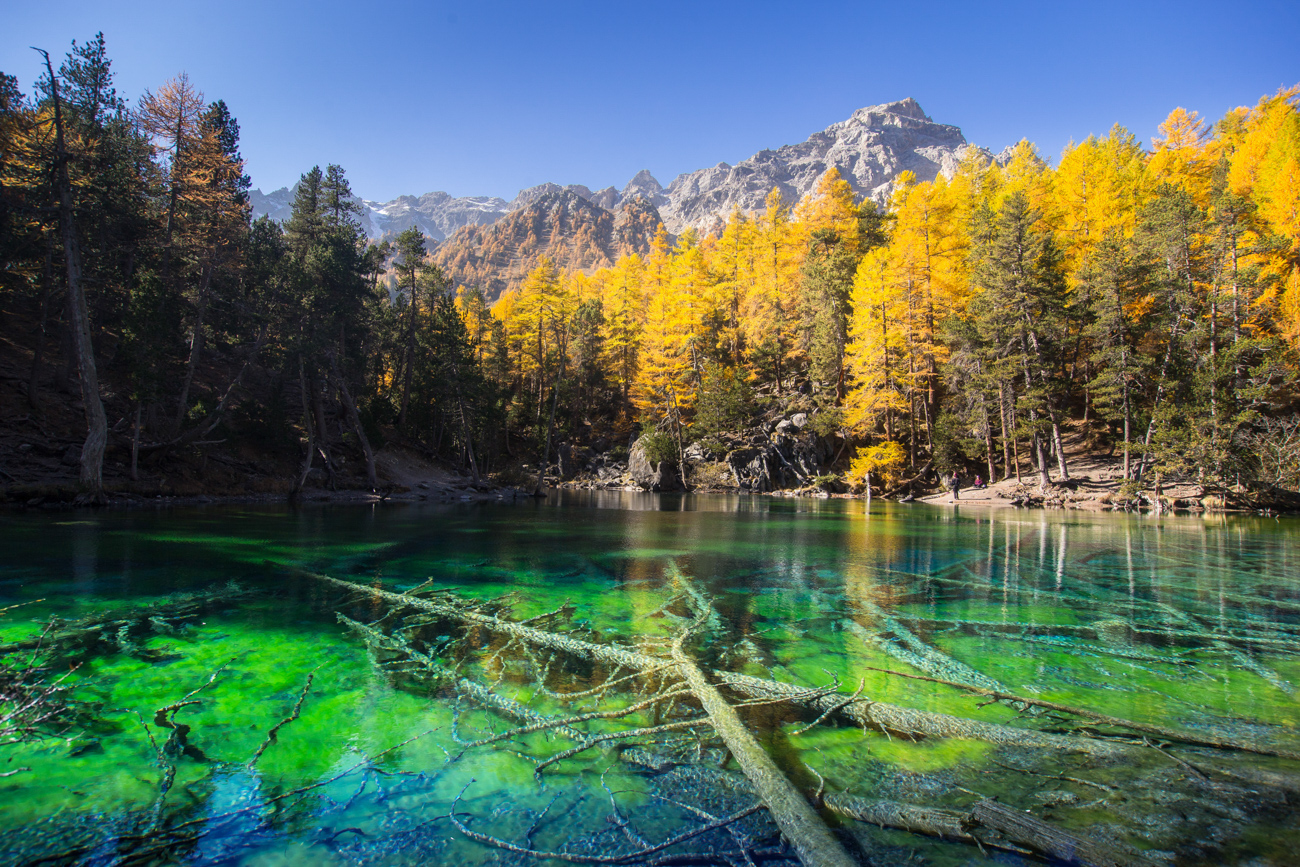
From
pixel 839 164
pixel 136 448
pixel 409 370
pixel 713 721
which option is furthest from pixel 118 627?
pixel 839 164

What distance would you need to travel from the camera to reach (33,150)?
15.8 metres

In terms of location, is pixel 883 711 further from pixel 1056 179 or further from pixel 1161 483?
pixel 1056 179

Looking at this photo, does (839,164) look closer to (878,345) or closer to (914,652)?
(878,345)

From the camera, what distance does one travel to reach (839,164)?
17638 cm

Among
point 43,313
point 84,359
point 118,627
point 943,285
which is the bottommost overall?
point 118,627

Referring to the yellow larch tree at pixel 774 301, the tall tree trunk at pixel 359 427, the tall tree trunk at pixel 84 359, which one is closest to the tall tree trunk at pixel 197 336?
the tall tree trunk at pixel 84 359

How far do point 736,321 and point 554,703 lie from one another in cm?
3627

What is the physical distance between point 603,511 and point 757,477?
13.7 meters

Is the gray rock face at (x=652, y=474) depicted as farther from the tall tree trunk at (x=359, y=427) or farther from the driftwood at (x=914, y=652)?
the driftwood at (x=914, y=652)

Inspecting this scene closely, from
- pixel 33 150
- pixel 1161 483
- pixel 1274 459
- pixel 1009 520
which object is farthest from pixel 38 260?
pixel 1274 459

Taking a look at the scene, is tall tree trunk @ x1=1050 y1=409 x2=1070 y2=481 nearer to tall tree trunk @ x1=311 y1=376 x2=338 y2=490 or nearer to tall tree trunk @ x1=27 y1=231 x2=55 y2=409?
tall tree trunk @ x1=311 y1=376 x2=338 y2=490

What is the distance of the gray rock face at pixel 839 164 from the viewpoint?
554 feet

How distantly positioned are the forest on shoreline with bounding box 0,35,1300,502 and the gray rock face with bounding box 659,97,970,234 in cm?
13469

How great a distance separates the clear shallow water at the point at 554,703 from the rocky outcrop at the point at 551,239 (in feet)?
435
